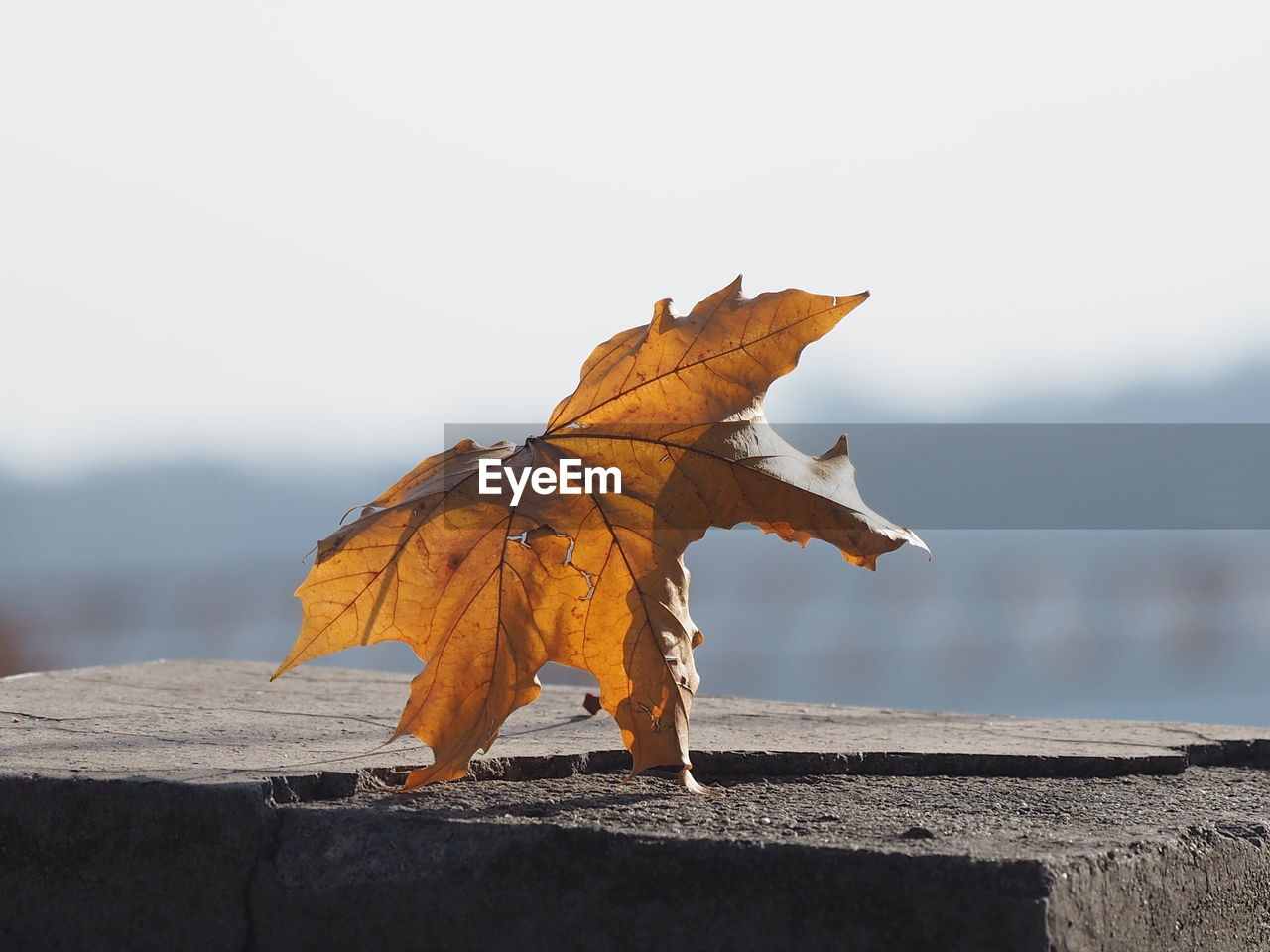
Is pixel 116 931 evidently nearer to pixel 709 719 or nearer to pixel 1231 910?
pixel 709 719

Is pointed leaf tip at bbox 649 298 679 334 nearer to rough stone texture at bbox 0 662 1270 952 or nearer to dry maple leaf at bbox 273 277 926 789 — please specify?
dry maple leaf at bbox 273 277 926 789

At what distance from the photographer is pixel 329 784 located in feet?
2.75

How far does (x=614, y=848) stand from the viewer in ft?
2.36

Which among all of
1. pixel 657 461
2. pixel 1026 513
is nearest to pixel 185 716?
pixel 657 461

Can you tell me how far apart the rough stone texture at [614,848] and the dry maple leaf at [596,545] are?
0.08m

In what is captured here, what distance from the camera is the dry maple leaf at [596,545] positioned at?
82 centimetres
